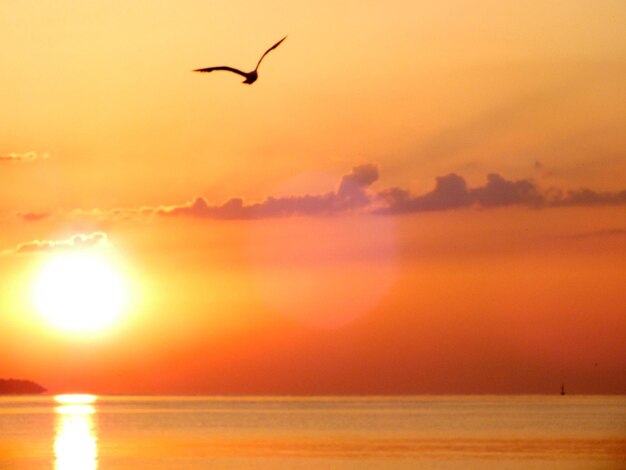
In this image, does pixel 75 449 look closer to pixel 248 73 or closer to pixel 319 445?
pixel 319 445

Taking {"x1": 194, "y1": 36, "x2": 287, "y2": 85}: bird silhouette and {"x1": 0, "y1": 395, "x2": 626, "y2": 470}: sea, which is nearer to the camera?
{"x1": 194, "y1": 36, "x2": 287, "y2": 85}: bird silhouette

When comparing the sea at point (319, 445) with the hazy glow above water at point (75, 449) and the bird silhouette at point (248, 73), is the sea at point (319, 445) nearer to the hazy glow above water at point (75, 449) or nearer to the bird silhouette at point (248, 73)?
the hazy glow above water at point (75, 449)

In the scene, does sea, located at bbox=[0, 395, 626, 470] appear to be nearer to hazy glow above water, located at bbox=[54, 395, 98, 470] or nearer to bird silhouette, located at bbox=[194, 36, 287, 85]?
hazy glow above water, located at bbox=[54, 395, 98, 470]

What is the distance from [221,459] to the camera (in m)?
87.5

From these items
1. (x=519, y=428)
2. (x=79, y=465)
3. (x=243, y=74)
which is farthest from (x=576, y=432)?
(x=243, y=74)

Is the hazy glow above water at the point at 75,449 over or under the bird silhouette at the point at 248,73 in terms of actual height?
over

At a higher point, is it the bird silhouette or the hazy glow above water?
the hazy glow above water

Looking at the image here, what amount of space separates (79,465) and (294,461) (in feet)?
41.7

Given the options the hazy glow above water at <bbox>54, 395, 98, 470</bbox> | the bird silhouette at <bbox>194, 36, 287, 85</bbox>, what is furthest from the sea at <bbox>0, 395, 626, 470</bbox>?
the bird silhouette at <bbox>194, 36, 287, 85</bbox>

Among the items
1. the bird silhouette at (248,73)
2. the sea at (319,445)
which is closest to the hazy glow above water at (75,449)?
the sea at (319,445)

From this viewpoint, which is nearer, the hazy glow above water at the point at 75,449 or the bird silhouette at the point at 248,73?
the bird silhouette at the point at 248,73

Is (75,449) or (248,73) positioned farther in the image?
(75,449)

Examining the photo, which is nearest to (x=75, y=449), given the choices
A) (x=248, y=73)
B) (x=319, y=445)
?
(x=319, y=445)

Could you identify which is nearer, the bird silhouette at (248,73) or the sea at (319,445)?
the bird silhouette at (248,73)
